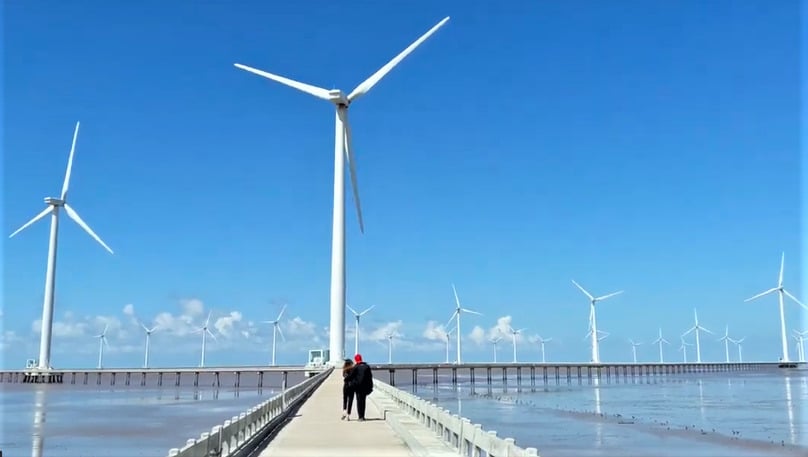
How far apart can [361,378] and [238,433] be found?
7.77 meters

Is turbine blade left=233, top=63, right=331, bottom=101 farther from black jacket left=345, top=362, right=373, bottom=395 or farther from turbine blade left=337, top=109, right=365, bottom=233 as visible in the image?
black jacket left=345, top=362, right=373, bottom=395

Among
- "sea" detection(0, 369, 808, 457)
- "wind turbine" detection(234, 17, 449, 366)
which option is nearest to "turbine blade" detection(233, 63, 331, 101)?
"wind turbine" detection(234, 17, 449, 366)

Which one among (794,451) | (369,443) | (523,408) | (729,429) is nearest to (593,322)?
(523,408)

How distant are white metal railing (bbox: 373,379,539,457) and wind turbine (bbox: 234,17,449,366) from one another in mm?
36679

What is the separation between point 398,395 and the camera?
3152cm

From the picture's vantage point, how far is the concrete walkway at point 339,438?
691 inches

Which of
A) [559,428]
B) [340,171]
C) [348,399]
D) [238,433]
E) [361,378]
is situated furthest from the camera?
[340,171]

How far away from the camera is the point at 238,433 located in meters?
17.2

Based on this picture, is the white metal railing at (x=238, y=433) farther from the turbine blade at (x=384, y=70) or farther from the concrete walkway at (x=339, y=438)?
A: the turbine blade at (x=384, y=70)

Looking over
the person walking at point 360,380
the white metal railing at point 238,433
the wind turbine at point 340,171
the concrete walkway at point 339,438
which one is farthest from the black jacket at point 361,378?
the wind turbine at point 340,171

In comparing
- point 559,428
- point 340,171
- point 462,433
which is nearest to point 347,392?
point 462,433

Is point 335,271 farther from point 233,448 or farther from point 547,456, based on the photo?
point 233,448

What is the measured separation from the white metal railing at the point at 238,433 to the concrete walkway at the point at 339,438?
19.1 inches

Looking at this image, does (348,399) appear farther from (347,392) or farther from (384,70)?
(384,70)
